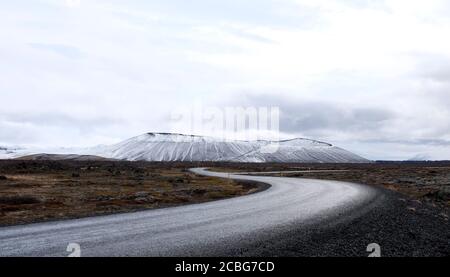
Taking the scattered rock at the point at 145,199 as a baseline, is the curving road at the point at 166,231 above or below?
above

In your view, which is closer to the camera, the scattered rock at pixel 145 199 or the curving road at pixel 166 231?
the curving road at pixel 166 231

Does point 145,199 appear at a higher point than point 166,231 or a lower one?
lower

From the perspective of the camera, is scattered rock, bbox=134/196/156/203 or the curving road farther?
scattered rock, bbox=134/196/156/203

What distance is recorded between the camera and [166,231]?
1748 cm

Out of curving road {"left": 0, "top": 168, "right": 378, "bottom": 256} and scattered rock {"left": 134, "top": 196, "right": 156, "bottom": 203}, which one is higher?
curving road {"left": 0, "top": 168, "right": 378, "bottom": 256}

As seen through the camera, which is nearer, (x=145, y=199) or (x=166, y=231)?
(x=166, y=231)

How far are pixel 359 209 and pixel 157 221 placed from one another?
38.5 ft

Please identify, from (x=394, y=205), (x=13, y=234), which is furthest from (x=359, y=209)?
(x=13, y=234)

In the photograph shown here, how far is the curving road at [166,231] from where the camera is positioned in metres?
13.8

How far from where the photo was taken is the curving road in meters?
13.8
